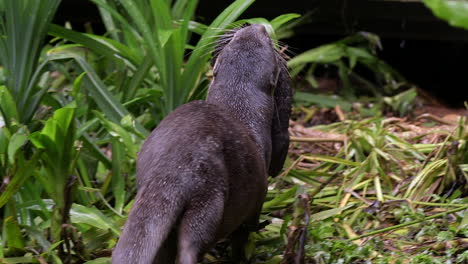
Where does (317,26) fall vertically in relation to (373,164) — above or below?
above

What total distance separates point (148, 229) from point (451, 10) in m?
0.99

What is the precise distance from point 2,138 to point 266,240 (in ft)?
3.14

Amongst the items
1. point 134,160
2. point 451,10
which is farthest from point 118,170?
point 451,10

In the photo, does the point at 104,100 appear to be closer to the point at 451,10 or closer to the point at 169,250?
the point at 169,250

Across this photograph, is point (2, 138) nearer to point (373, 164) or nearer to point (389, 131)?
point (373, 164)

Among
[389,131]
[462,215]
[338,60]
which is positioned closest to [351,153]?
[389,131]

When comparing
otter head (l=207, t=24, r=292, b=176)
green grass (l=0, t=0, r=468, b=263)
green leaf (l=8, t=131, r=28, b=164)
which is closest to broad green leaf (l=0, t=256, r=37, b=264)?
green grass (l=0, t=0, r=468, b=263)

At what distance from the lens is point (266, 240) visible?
2391 mm

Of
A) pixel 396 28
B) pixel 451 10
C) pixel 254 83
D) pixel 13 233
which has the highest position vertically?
pixel 451 10

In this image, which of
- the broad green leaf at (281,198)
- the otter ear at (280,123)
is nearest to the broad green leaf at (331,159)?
the broad green leaf at (281,198)

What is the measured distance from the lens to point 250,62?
2.30 m

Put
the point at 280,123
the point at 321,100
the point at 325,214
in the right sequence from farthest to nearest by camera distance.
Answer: the point at 321,100 → the point at 325,214 → the point at 280,123

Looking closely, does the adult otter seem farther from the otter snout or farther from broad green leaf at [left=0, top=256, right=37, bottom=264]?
broad green leaf at [left=0, top=256, right=37, bottom=264]

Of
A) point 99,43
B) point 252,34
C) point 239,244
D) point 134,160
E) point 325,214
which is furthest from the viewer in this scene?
point 99,43
